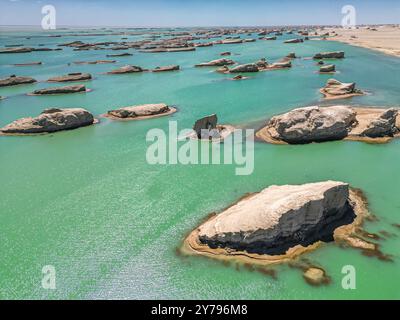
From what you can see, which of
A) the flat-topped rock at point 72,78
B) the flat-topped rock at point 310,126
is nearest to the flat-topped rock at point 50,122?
the flat-topped rock at point 310,126

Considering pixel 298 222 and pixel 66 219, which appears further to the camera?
pixel 66 219

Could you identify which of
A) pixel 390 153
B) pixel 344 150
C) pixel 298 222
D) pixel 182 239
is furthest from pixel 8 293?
→ pixel 390 153

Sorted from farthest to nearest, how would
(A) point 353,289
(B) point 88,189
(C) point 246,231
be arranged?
1. (B) point 88,189
2. (C) point 246,231
3. (A) point 353,289

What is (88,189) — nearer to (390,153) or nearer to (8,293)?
(8,293)

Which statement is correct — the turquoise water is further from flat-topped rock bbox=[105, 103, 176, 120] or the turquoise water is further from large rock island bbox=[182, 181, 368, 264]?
flat-topped rock bbox=[105, 103, 176, 120]

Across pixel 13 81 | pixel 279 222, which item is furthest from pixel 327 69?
pixel 279 222

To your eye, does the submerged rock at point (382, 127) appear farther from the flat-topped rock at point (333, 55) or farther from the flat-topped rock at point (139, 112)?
the flat-topped rock at point (333, 55)

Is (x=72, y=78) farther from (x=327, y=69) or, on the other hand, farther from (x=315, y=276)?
(x=315, y=276)
